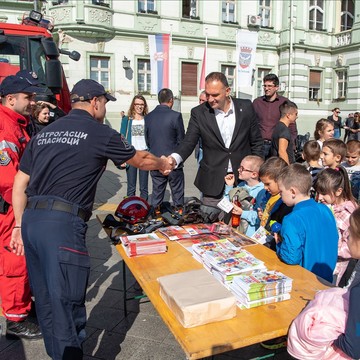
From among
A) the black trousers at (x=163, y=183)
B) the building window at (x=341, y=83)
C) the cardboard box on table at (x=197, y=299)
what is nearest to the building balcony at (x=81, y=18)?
the building window at (x=341, y=83)

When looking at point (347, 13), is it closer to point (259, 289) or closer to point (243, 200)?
point (243, 200)

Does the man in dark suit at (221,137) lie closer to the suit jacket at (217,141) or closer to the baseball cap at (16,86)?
the suit jacket at (217,141)

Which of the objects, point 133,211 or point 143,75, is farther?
point 143,75

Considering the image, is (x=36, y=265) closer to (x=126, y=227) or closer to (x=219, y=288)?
(x=126, y=227)

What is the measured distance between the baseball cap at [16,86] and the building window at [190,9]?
64.7ft

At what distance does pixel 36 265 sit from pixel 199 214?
1.52 meters

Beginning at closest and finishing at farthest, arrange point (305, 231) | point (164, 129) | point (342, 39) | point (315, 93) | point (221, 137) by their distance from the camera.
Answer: point (305, 231) → point (221, 137) → point (164, 129) → point (342, 39) → point (315, 93)

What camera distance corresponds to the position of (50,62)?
19.2 feet

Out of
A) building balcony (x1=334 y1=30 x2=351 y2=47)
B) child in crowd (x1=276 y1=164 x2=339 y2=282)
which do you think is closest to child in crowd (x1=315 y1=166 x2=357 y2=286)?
child in crowd (x1=276 y1=164 x2=339 y2=282)

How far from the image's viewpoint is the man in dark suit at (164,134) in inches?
244

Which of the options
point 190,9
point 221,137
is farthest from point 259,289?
point 190,9

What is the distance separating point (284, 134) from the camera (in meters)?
5.11

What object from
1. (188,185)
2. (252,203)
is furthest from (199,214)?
(188,185)

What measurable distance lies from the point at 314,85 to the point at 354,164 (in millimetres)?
20899
